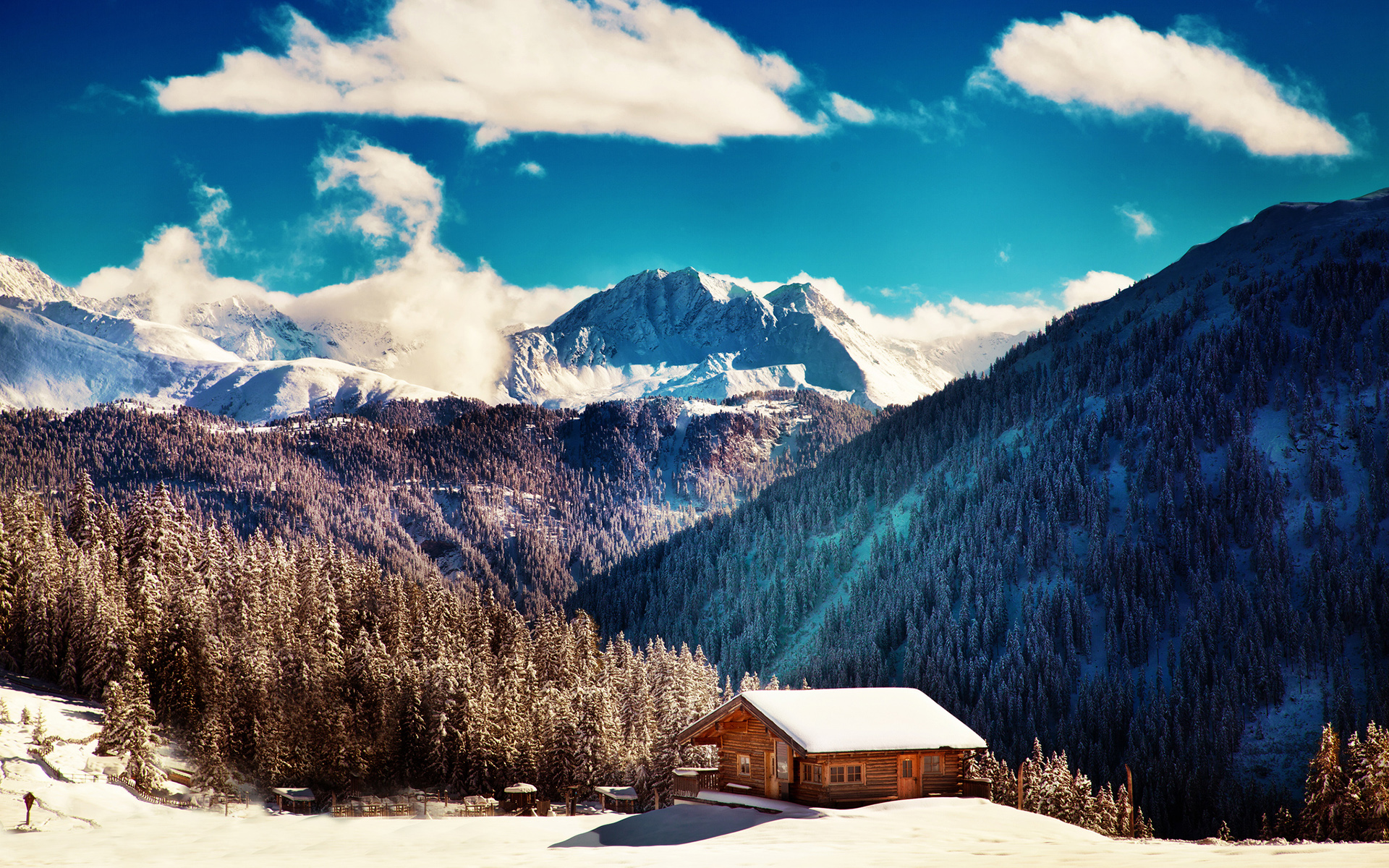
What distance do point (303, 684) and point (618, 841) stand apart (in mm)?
38134

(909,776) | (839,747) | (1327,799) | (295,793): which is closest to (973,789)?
(909,776)

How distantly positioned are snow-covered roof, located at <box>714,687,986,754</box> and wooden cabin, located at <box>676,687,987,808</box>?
0.04 m

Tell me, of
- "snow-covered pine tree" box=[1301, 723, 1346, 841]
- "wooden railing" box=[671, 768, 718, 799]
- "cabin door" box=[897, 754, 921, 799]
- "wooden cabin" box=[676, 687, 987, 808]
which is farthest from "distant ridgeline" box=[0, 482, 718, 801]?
"snow-covered pine tree" box=[1301, 723, 1346, 841]

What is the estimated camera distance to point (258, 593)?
73.1m

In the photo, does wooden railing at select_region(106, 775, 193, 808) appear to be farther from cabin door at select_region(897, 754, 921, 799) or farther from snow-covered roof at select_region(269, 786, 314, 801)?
cabin door at select_region(897, 754, 921, 799)

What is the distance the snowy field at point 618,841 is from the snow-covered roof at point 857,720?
2.37 m

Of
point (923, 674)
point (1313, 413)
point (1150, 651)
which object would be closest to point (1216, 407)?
point (1313, 413)

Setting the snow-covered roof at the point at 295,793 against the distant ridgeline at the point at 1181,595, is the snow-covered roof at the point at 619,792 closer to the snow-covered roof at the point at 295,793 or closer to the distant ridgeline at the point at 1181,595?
the snow-covered roof at the point at 295,793

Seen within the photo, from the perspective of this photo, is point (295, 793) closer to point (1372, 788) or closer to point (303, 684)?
point (303, 684)

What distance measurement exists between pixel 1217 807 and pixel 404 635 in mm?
98146

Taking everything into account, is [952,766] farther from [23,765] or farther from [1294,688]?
[1294,688]

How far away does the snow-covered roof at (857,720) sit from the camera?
40.5 meters

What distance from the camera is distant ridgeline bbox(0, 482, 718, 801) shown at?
65125 millimetres

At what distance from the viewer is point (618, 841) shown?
118 ft
